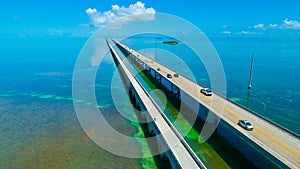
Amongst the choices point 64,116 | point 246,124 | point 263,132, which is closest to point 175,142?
point 246,124

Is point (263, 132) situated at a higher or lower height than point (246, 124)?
lower

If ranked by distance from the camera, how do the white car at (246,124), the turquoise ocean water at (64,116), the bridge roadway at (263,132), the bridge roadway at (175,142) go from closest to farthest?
the bridge roadway at (263,132)
the bridge roadway at (175,142)
the white car at (246,124)
the turquoise ocean water at (64,116)

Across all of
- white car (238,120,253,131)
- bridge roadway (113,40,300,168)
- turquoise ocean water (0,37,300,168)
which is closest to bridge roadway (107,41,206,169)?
turquoise ocean water (0,37,300,168)

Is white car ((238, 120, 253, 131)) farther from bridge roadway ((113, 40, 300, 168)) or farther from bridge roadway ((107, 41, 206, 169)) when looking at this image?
bridge roadway ((107, 41, 206, 169))

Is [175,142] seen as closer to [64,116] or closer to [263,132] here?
[263,132]

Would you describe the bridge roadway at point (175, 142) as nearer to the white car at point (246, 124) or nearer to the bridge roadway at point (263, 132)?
the bridge roadway at point (263, 132)

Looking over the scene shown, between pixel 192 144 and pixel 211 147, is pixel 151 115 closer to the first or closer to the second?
pixel 192 144

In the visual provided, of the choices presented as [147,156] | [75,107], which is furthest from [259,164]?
[75,107]

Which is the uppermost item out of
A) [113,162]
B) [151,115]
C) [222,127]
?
[151,115]

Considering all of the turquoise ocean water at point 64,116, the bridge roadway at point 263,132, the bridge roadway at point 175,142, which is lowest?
the turquoise ocean water at point 64,116

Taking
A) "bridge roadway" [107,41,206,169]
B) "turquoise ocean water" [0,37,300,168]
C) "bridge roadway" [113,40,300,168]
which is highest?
"bridge roadway" [113,40,300,168]

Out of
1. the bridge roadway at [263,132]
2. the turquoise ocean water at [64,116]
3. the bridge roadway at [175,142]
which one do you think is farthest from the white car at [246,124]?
the turquoise ocean water at [64,116]
